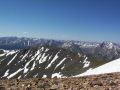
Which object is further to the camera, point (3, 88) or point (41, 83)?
point (41, 83)

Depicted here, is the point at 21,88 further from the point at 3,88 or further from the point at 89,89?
the point at 89,89

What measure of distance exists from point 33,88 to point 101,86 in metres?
3.96

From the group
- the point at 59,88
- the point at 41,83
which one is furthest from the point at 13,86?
the point at 59,88

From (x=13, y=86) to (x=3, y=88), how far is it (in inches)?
30.4

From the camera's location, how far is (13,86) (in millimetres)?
15422

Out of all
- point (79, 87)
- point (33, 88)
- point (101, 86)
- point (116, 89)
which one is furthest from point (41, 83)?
point (116, 89)

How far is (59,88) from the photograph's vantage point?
580 inches

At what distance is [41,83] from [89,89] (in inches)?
139

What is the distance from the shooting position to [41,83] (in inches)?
643

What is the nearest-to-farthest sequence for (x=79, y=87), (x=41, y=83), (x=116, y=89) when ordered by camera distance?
(x=116, y=89), (x=79, y=87), (x=41, y=83)

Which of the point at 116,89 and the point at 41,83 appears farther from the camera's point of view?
the point at 41,83

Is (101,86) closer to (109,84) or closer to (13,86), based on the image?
(109,84)

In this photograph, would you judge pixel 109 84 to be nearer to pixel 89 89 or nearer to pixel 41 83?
pixel 89 89

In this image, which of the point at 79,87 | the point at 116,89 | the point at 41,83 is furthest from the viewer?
the point at 41,83
